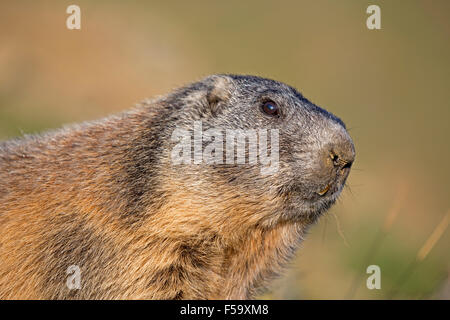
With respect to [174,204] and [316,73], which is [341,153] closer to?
[174,204]

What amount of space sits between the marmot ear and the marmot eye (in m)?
0.44

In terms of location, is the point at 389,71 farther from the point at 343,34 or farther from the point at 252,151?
the point at 252,151

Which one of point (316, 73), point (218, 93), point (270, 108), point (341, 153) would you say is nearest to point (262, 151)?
point (270, 108)

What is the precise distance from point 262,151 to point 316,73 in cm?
1934

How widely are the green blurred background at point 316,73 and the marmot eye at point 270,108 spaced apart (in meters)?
3.52

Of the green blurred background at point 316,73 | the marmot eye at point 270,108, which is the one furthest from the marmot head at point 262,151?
the green blurred background at point 316,73

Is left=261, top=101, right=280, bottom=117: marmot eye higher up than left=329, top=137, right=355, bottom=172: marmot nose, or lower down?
higher up

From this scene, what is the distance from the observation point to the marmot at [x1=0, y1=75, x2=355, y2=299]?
6.38 metres

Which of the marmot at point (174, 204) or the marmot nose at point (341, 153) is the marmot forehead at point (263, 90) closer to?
the marmot at point (174, 204)

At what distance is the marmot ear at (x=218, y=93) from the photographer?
6953mm

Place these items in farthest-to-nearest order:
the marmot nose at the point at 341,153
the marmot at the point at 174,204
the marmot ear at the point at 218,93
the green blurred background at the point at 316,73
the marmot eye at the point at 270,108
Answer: the green blurred background at the point at 316,73 → the marmot ear at the point at 218,93 → the marmot eye at the point at 270,108 → the marmot at the point at 174,204 → the marmot nose at the point at 341,153

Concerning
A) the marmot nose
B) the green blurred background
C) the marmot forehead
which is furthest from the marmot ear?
the green blurred background

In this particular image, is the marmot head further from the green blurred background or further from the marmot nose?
the green blurred background

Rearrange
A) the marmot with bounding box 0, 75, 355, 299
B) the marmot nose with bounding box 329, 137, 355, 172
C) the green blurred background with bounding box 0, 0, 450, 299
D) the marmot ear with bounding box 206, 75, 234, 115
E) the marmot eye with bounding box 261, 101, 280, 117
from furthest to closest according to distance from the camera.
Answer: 1. the green blurred background with bounding box 0, 0, 450, 299
2. the marmot ear with bounding box 206, 75, 234, 115
3. the marmot eye with bounding box 261, 101, 280, 117
4. the marmot with bounding box 0, 75, 355, 299
5. the marmot nose with bounding box 329, 137, 355, 172
